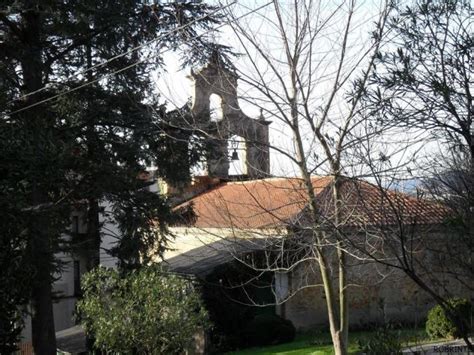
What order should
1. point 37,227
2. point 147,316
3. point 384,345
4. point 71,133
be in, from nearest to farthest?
point 384,345
point 147,316
point 37,227
point 71,133

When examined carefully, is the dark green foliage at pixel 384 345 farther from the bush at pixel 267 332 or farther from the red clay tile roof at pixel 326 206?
the bush at pixel 267 332

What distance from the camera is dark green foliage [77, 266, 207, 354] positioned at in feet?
36.4

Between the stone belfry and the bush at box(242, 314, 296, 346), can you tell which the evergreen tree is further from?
the bush at box(242, 314, 296, 346)

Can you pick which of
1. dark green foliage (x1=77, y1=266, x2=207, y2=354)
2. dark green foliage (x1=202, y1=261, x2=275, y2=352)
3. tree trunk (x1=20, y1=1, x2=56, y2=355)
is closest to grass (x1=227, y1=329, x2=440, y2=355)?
dark green foliage (x1=202, y1=261, x2=275, y2=352)

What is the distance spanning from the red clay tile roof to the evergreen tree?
3921mm

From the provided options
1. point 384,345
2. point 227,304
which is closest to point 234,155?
point 384,345

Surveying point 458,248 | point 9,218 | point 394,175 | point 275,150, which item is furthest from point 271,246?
point 9,218

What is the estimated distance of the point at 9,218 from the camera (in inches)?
511

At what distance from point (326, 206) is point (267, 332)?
12.4 m

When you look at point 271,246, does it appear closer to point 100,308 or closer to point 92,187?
point 100,308

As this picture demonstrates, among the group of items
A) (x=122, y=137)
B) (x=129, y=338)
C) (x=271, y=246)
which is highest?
(x=122, y=137)

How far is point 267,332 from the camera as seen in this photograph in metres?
20.2

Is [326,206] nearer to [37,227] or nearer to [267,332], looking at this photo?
[37,227]

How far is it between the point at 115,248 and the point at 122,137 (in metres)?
3.02
